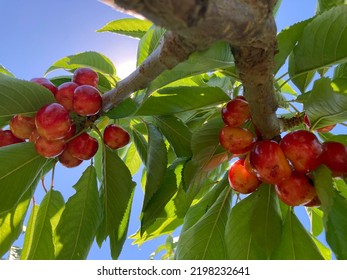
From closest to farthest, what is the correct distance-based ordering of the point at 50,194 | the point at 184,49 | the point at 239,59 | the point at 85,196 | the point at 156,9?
the point at 156,9
the point at 184,49
the point at 239,59
the point at 85,196
the point at 50,194

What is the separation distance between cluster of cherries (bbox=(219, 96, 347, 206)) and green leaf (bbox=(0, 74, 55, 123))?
61cm

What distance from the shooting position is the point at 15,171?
59.6 inches

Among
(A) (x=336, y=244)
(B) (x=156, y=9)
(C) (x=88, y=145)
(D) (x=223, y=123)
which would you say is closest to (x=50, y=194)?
(C) (x=88, y=145)

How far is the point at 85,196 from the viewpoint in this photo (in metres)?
1.60

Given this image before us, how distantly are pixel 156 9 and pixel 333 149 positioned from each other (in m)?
0.84

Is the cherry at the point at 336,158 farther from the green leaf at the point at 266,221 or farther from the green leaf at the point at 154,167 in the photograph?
the green leaf at the point at 154,167

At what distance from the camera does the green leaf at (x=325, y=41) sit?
1.23 metres

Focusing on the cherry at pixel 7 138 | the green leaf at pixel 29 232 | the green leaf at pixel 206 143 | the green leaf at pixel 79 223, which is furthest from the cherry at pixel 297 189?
the green leaf at pixel 29 232

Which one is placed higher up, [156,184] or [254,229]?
[156,184]

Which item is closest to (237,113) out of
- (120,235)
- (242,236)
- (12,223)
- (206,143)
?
(206,143)

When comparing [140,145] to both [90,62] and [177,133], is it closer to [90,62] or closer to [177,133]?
[177,133]

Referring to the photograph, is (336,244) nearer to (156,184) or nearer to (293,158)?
(293,158)

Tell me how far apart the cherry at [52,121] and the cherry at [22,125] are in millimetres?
82

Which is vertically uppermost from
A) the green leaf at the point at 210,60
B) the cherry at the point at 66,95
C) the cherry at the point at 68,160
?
the cherry at the point at 66,95
